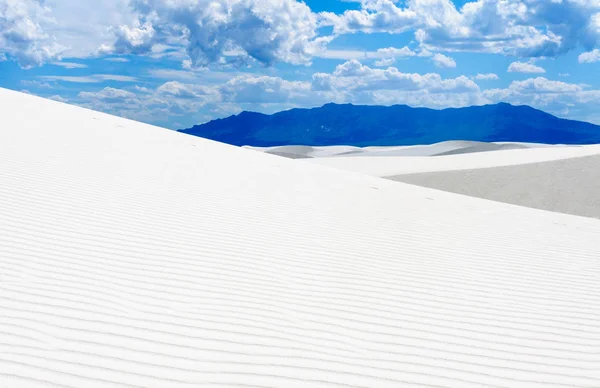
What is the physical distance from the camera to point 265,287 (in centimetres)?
550

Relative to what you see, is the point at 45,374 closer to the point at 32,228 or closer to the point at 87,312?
the point at 87,312

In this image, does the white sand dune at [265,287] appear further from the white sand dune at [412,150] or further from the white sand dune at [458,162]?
the white sand dune at [412,150]

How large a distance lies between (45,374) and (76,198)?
4.58 metres

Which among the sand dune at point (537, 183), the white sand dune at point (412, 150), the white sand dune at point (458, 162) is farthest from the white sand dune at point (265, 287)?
the white sand dune at point (412, 150)

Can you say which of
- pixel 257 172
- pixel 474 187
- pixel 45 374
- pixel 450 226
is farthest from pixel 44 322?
pixel 474 187

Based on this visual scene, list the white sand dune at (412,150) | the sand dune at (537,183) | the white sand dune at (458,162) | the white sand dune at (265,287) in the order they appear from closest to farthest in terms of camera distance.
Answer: the white sand dune at (265,287)
the sand dune at (537,183)
the white sand dune at (458,162)
the white sand dune at (412,150)

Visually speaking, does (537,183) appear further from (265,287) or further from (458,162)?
(265,287)

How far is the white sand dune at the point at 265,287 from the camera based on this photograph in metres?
4.00

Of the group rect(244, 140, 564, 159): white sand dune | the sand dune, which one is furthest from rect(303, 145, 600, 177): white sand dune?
rect(244, 140, 564, 159): white sand dune

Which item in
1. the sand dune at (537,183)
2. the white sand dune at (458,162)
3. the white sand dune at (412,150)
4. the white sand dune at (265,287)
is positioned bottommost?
the white sand dune at (265,287)

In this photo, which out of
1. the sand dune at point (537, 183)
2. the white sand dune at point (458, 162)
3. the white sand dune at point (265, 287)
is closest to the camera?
the white sand dune at point (265, 287)

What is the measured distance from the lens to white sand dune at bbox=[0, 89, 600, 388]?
13.1 ft

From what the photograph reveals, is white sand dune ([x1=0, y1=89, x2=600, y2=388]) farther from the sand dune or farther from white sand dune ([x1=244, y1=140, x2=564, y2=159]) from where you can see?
white sand dune ([x1=244, y1=140, x2=564, y2=159])

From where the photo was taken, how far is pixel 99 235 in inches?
254
